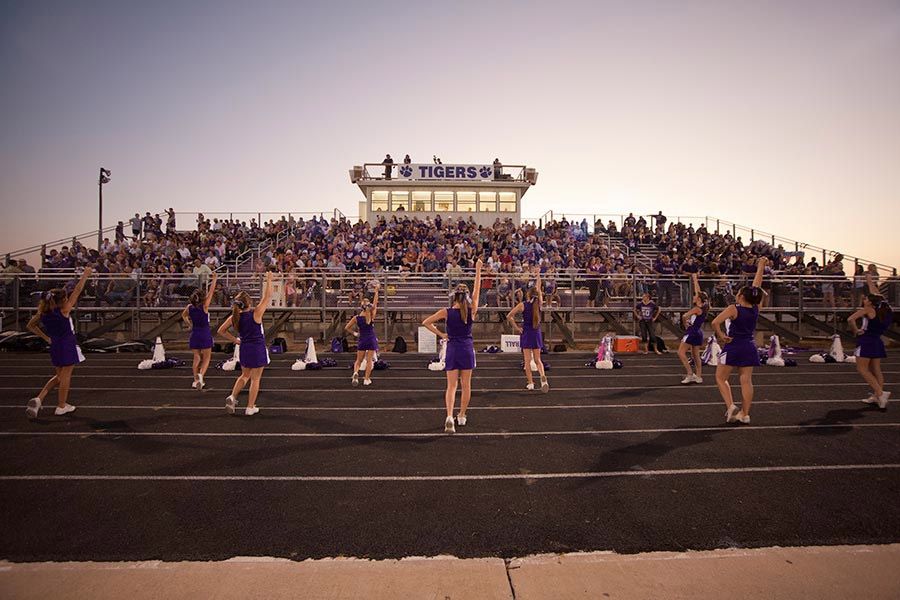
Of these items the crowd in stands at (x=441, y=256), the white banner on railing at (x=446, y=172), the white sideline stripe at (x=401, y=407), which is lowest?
the white sideline stripe at (x=401, y=407)

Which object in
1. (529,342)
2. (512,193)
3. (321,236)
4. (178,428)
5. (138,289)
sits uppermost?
(512,193)

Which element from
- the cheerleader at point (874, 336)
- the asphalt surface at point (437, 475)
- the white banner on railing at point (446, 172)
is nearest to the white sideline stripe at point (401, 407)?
the asphalt surface at point (437, 475)

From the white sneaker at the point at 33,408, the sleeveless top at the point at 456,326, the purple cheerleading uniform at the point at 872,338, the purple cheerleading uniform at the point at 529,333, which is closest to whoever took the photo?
the sleeveless top at the point at 456,326

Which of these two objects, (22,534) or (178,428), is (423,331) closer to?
(178,428)

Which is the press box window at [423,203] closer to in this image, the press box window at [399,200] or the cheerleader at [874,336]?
the press box window at [399,200]

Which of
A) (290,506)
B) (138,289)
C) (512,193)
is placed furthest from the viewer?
(512,193)

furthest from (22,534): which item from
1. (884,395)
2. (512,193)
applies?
(512,193)

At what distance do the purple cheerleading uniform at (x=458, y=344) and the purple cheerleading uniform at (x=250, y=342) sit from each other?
313cm

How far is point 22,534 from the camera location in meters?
4.05

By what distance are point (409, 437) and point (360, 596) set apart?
3881 mm

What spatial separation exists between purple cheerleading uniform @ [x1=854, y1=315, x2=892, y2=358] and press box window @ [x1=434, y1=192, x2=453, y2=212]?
2413cm

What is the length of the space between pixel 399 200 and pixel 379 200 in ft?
4.08

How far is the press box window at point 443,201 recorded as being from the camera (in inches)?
1217

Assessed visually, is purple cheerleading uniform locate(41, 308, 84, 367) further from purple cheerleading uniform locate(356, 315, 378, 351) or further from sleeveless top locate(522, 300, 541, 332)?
sleeveless top locate(522, 300, 541, 332)
